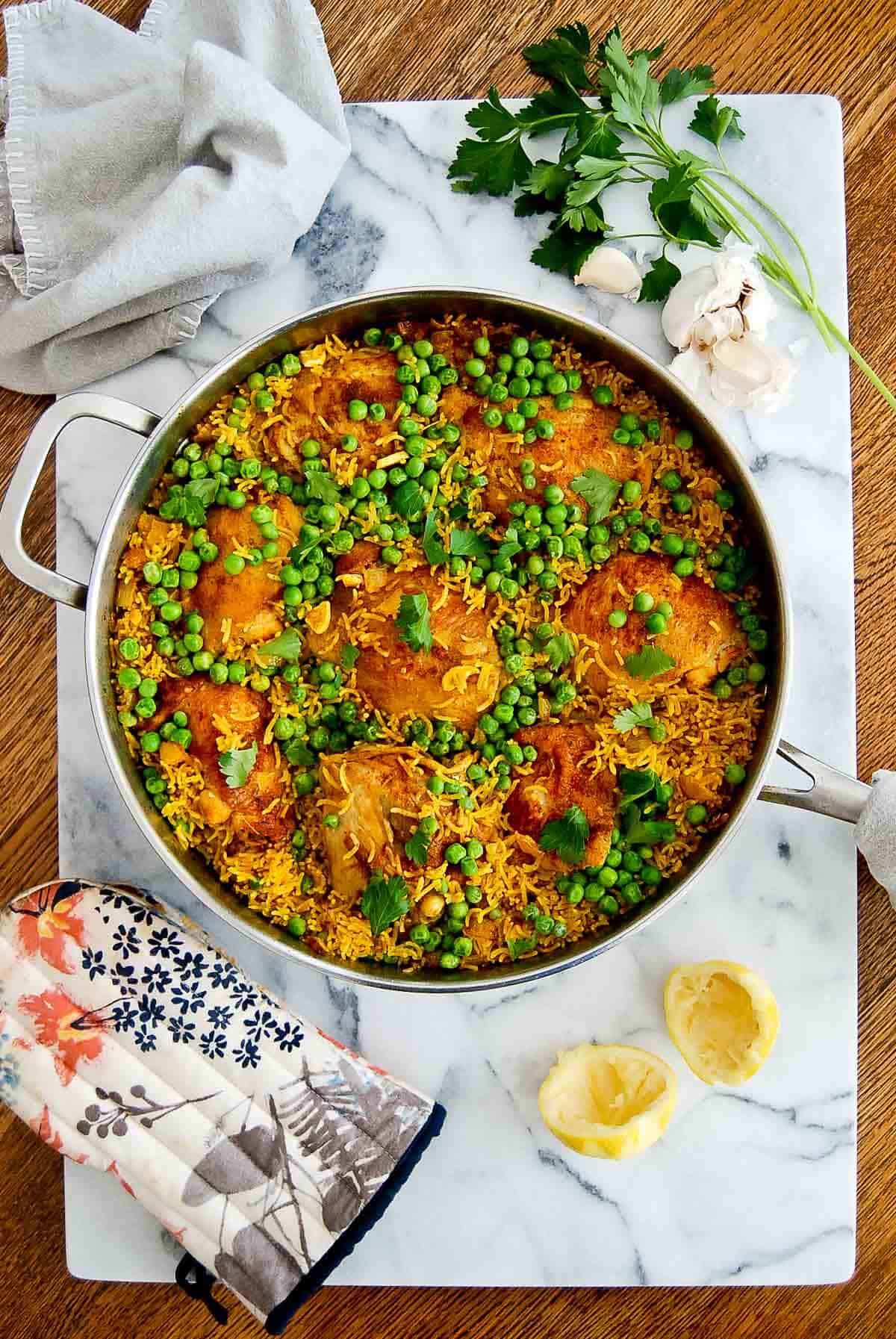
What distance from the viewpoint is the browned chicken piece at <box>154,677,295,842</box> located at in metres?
2.52

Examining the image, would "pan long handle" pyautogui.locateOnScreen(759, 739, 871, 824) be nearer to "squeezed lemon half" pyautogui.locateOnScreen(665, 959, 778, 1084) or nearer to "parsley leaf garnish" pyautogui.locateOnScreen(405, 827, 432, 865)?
"squeezed lemon half" pyautogui.locateOnScreen(665, 959, 778, 1084)

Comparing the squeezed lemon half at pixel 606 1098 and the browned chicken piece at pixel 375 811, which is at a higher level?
the browned chicken piece at pixel 375 811

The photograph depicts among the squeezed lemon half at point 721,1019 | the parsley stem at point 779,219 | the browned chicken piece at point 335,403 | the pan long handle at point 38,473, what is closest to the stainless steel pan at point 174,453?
the pan long handle at point 38,473

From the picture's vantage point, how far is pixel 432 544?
8.27ft

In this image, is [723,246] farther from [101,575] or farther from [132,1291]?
[132,1291]

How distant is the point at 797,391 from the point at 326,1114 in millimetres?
2158

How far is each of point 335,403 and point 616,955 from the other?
1.55 meters

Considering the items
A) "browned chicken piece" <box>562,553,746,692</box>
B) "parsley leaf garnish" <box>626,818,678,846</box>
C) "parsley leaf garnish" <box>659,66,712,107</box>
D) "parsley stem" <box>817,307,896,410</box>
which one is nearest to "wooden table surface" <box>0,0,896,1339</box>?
"parsley stem" <box>817,307,896,410</box>

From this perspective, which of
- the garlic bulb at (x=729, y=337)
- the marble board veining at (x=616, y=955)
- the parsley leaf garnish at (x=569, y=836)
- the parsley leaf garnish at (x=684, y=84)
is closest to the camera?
the parsley leaf garnish at (x=569, y=836)

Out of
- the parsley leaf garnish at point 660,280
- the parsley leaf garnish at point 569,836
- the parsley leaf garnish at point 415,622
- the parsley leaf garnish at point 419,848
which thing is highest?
the parsley leaf garnish at point 660,280

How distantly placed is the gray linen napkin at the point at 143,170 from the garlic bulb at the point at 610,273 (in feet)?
2.22

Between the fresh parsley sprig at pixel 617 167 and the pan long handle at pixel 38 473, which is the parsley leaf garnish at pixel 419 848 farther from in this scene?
the fresh parsley sprig at pixel 617 167

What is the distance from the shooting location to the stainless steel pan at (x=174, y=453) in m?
2.38

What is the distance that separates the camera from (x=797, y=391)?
2795mm
